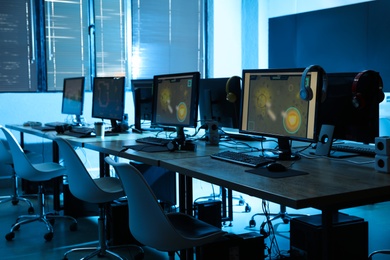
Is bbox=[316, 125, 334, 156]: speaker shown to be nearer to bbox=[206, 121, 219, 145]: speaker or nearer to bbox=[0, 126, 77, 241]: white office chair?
bbox=[206, 121, 219, 145]: speaker

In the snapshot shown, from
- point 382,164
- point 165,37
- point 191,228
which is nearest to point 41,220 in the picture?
point 191,228

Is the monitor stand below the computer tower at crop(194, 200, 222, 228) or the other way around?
the other way around

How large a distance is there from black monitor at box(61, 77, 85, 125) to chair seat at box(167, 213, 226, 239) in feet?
9.23

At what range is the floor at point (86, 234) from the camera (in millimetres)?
3336

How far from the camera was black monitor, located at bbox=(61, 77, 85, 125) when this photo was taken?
5039 mm

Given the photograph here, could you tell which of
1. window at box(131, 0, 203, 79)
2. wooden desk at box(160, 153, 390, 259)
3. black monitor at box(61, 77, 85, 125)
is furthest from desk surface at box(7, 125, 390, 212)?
window at box(131, 0, 203, 79)

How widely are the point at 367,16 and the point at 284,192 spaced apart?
13.5 feet

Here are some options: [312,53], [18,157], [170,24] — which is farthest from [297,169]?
[170,24]

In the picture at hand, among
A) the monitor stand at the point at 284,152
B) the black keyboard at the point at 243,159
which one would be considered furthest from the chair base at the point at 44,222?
the monitor stand at the point at 284,152

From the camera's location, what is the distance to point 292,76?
2508 mm

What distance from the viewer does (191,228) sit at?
7.72 feet

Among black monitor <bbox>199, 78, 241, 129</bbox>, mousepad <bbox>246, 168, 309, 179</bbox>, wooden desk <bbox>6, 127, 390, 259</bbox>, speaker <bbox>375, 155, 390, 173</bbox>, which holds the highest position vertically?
black monitor <bbox>199, 78, 241, 129</bbox>

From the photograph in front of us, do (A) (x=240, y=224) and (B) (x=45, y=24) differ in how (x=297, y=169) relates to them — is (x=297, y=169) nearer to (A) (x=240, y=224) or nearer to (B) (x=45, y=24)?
(A) (x=240, y=224)

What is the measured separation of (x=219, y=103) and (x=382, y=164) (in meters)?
1.70
